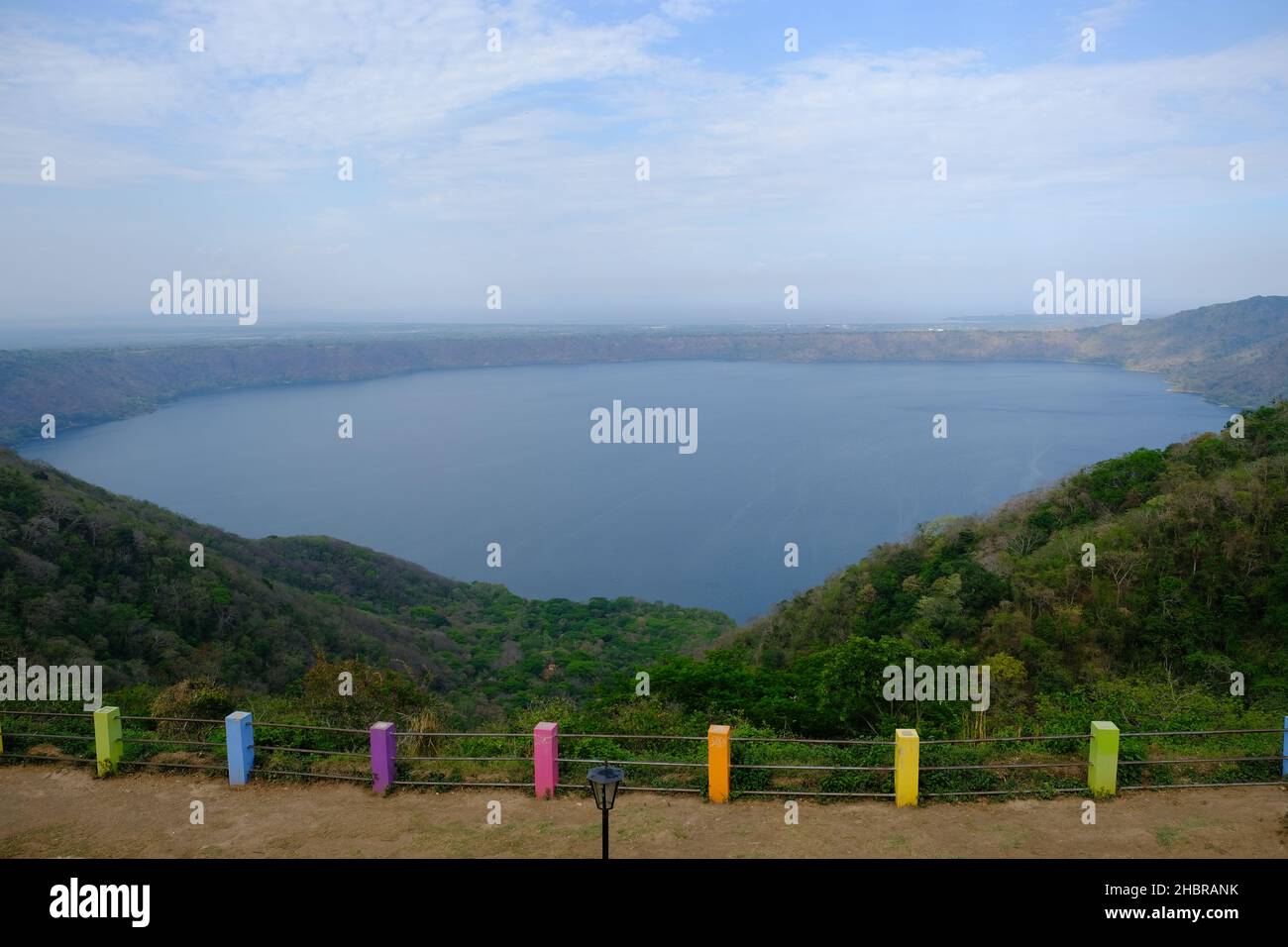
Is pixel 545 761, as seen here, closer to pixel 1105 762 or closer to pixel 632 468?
pixel 1105 762

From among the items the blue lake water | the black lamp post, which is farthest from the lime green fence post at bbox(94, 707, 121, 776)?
the blue lake water

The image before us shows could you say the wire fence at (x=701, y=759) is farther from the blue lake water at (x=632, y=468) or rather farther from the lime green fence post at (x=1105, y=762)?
the blue lake water at (x=632, y=468)

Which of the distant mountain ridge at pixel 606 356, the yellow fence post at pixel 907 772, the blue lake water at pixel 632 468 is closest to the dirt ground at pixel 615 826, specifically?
the yellow fence post at pixel 907 772

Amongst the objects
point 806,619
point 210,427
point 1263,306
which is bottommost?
point 806,619

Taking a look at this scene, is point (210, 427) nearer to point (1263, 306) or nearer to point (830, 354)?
point (830, 354)

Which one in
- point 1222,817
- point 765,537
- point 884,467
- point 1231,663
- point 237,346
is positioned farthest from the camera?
point 237,346

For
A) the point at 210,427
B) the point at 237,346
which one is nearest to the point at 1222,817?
the point at 210,427

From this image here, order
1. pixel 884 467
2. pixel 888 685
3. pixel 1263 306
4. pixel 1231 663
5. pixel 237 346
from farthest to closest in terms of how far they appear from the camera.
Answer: pixel 237 346 → pixel 1263 306 → pixel 884 467 → pixel 1231 663 → pixel 888 685
